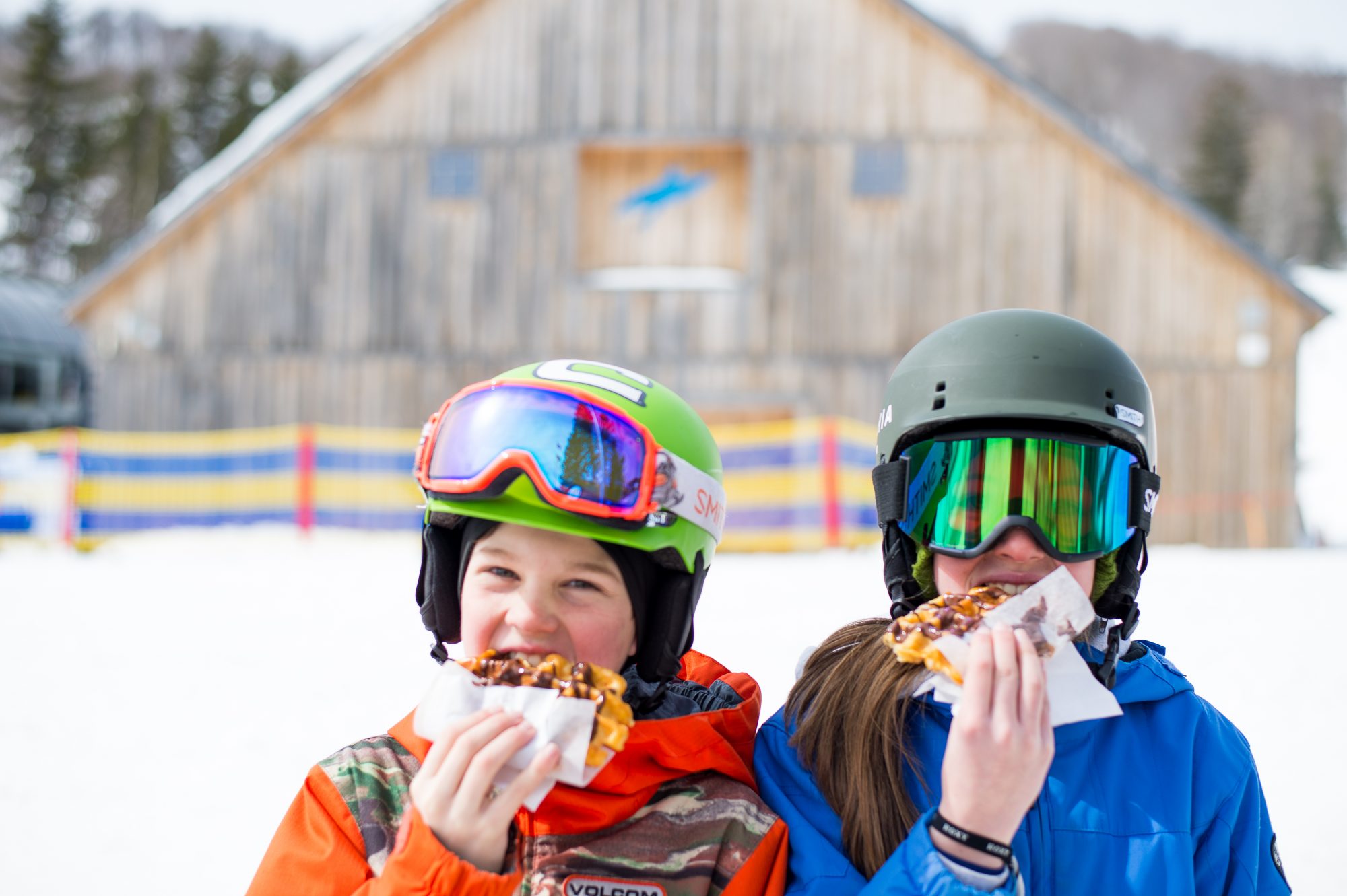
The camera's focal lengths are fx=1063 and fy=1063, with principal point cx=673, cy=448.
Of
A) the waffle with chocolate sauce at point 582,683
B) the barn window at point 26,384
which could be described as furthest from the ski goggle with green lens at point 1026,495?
the barn window at point 26,384

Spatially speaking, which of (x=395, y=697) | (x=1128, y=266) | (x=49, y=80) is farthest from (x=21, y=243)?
(x=395, y=697)

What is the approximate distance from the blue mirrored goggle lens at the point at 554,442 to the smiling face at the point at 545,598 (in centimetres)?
12

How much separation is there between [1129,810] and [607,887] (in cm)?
91

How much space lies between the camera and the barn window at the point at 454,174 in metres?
16.3

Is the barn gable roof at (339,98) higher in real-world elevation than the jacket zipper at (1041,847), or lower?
higher

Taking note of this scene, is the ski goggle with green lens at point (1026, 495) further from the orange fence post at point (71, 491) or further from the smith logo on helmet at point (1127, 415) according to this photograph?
the orange fence post at point (71, 491)

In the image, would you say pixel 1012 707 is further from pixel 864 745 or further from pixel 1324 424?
pixel 1324 424

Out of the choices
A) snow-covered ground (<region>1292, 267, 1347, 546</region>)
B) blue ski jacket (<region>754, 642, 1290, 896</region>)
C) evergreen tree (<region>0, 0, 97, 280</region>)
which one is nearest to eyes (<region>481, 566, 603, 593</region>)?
blue ski jacket (<region>754, 642, 1290, 896</region>)

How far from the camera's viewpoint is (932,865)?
1.59 metres

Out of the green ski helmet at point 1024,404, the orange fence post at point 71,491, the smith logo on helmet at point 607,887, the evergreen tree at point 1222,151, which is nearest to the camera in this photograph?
the smith logo on helmet at point 607,887

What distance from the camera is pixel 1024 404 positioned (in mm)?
2059

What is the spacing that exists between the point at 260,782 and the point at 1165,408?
47.6 ft

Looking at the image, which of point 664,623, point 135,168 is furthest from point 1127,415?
point 135,168

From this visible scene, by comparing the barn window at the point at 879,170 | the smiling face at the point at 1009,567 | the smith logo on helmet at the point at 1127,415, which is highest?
the barn window at the point at 879,170
